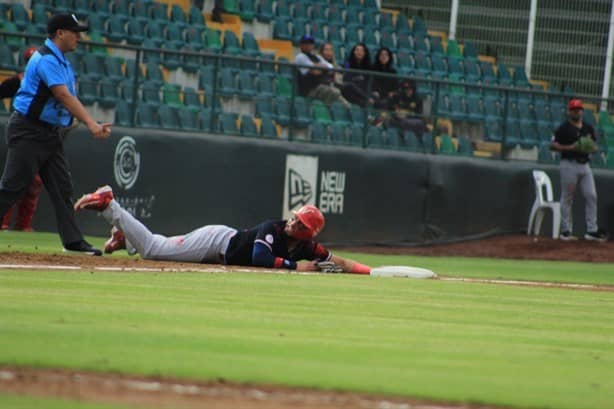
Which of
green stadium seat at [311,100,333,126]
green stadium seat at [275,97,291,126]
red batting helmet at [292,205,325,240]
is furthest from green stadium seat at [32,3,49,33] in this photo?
red batting helmet at [292,205,325,240]

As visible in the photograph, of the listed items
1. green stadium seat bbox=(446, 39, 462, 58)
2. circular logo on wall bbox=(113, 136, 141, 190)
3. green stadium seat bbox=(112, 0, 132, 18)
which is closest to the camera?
circular logo on wall bbox=(113, 136, 141, 190)

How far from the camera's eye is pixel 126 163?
19234 millimetres

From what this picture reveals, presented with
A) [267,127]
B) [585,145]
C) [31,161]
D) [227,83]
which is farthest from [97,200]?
[585,145]

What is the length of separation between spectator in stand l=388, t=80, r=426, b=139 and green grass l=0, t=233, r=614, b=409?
10107mm

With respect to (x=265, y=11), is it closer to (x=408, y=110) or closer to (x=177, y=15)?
(x=177, y=15)

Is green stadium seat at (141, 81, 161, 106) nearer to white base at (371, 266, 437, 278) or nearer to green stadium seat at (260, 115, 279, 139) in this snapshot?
green stadium seat at (260, 115, 279, 139)

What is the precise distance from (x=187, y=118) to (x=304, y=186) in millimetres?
2334

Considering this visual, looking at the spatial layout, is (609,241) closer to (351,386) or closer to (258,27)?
(258,27)

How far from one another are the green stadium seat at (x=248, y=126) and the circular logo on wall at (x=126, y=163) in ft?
6.49

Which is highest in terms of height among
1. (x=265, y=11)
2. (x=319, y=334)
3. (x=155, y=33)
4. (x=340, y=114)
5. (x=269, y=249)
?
(x=265, y=11)

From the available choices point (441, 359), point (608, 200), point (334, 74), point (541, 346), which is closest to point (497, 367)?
point (441, 359)

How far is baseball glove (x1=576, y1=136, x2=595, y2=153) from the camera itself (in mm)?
22297

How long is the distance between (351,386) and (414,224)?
52.9ft

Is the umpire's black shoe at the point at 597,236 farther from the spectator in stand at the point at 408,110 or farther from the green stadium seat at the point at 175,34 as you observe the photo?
the green stadium seat at the point at 175,34
